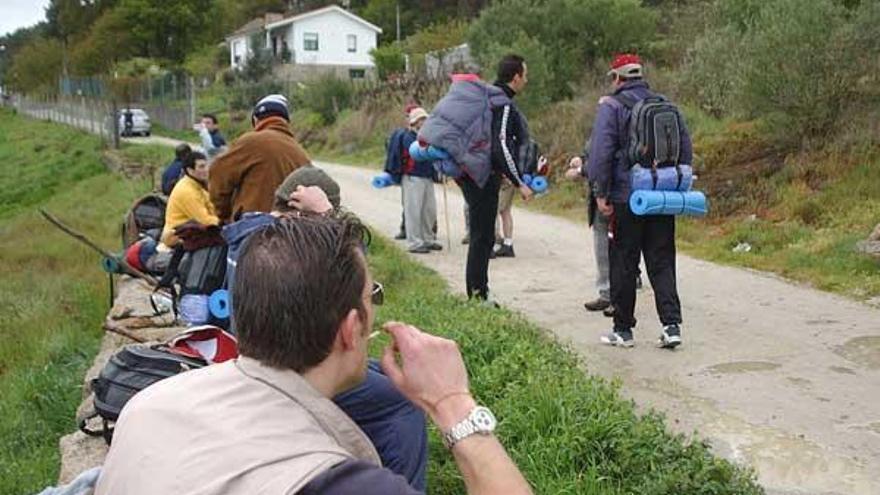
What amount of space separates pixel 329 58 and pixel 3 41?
274ft

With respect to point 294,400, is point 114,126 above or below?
above

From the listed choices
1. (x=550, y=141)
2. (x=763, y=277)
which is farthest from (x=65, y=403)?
(x=550, y=141)

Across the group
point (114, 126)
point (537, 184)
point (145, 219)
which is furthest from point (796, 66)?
point (114, 126)

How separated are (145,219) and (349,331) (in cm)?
795

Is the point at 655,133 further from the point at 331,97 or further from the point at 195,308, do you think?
the point at 331,97

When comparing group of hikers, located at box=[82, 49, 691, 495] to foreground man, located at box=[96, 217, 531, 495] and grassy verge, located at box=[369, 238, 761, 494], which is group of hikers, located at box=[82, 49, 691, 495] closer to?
foreground man, located at box=[96, 217, 531, 495]

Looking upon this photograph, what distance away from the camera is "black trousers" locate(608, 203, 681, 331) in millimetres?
6230

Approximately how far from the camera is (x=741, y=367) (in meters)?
6.07

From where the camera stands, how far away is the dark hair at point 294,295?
1.96 m

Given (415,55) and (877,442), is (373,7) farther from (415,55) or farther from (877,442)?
(877,442)

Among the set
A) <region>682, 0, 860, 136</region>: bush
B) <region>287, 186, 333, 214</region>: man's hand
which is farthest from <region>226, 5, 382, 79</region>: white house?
<region>287, 186, 333, 214</region>: man's hand

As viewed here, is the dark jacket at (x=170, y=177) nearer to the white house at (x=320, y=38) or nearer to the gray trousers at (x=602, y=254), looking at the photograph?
the gray trousers at (x=602, y=254)

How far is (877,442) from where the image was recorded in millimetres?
4719

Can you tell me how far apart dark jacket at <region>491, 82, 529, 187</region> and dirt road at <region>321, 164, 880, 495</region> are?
121cm
